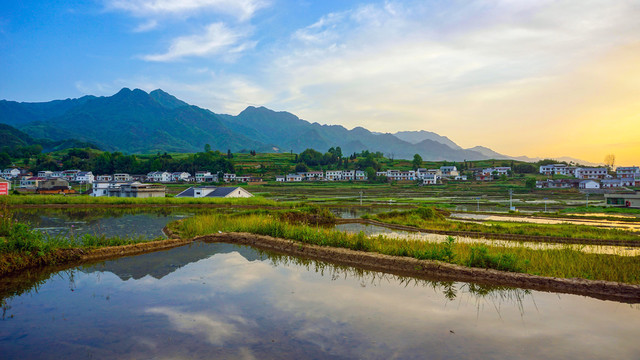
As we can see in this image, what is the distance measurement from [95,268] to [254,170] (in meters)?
98.1

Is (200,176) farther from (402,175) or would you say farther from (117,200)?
(117,200)

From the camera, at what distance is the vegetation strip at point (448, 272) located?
8.62 meters

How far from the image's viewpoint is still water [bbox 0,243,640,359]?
5.49 metres

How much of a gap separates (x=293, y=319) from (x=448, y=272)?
5584mm

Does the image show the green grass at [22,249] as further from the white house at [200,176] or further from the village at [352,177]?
the white house at [200,176]

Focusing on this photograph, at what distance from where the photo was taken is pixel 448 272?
10.3 meters

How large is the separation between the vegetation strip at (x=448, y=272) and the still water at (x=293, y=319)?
500 millimetres

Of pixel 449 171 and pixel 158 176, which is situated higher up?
pixel 449 171

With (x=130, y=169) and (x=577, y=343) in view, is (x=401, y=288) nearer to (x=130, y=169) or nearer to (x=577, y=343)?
(x=577, y=343)

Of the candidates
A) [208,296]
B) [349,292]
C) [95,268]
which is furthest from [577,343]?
[95,268]

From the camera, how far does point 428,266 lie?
1065 cm

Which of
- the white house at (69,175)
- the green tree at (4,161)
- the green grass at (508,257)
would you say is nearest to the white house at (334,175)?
the white house at (69,175)

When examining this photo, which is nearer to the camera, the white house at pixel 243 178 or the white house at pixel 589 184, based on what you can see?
the white house at pixel 589 184

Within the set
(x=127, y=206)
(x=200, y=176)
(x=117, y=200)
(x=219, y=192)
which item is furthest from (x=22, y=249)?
(x=200, y=176)
